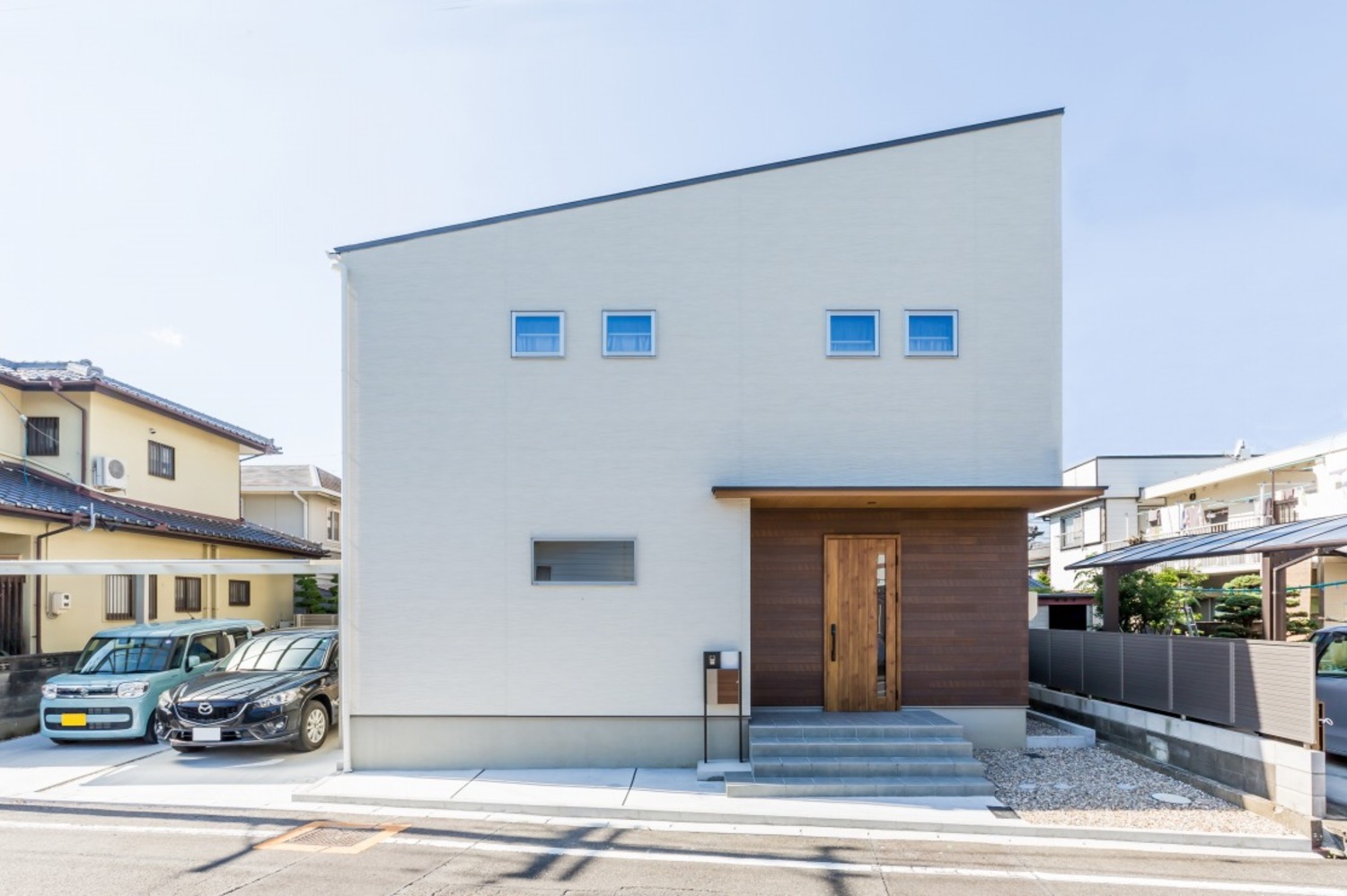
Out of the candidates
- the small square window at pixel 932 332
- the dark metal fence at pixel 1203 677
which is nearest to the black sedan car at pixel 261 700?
the small square window at pixel 932 332

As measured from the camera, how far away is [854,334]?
909cm

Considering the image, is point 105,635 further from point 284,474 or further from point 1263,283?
point 1263,283

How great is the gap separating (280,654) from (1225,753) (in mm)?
10632

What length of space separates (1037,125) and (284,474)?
70.7ft

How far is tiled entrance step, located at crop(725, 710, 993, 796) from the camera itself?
24.9 ft

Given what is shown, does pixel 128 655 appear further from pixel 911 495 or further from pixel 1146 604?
pixel 1146 604

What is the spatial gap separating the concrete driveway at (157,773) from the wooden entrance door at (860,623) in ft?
18.6

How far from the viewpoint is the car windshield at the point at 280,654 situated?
33.9 feet

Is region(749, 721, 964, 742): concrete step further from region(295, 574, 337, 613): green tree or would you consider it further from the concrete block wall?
region(295, 574, 337, 613): green tree

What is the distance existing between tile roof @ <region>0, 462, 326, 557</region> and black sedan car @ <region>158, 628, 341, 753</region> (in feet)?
13.7

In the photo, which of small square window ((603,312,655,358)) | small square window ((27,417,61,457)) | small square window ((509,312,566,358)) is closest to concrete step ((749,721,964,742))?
small square window ((603,312,655,358))

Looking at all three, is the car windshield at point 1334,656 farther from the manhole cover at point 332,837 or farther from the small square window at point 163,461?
the small square window at point 163,461

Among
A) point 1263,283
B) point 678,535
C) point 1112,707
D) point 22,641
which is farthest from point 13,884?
point 1263,283

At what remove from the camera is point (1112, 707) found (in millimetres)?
9633
